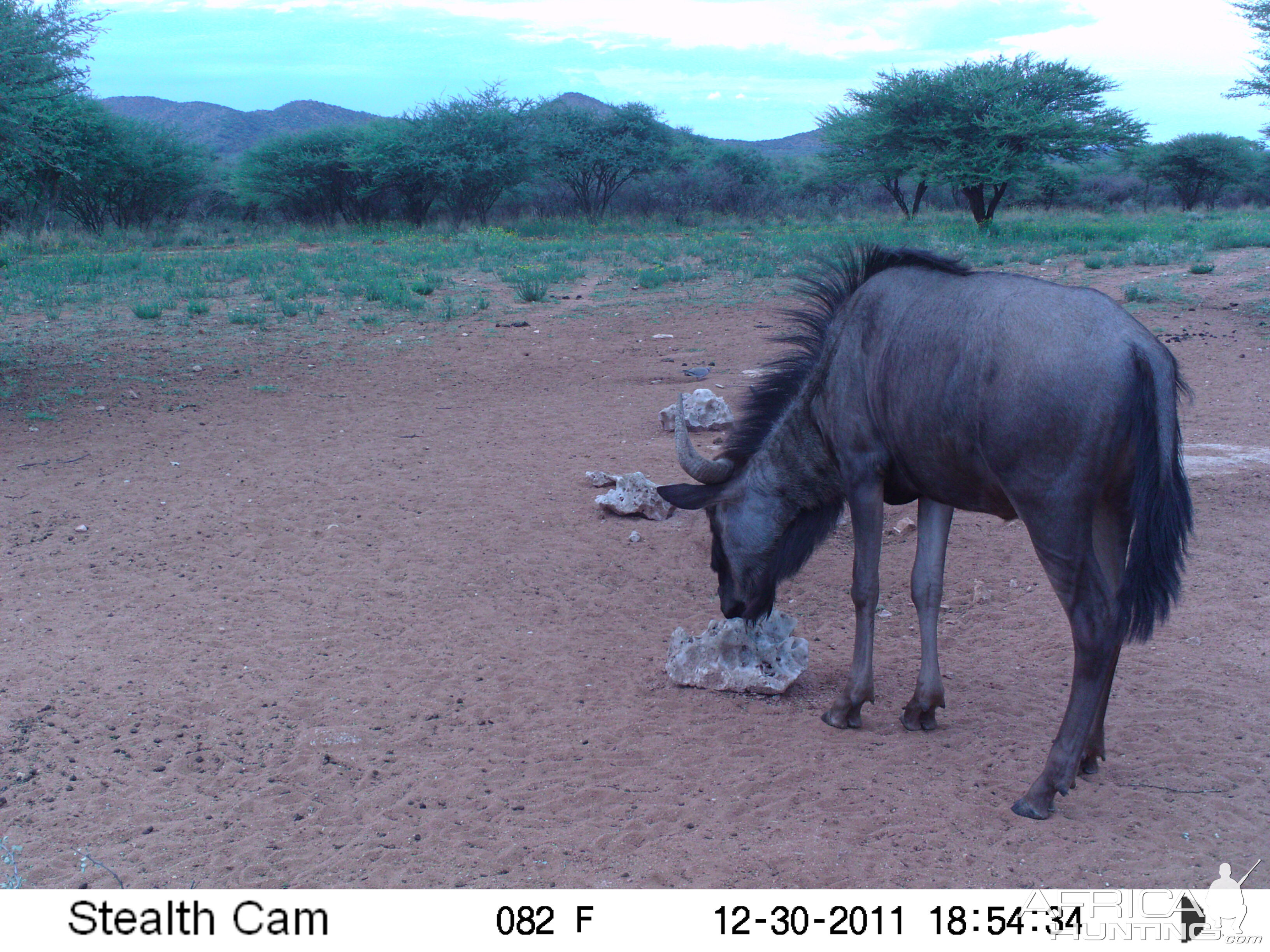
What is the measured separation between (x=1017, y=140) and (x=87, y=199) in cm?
3130

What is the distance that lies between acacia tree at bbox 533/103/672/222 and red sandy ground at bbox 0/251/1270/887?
29935mm

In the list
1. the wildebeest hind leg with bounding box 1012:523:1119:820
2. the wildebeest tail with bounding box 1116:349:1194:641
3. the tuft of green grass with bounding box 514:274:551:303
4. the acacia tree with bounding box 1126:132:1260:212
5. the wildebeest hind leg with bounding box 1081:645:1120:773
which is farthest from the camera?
the acacia tree with bounding box 1126:132:1260:212

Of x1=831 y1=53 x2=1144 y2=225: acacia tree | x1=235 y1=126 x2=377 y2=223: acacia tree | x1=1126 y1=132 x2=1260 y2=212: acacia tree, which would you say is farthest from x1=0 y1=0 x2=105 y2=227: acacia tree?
x1=1126 y1=132 x2=1260 y2=212: acacia tree

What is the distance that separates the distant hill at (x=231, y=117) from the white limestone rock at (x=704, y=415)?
90569 mm

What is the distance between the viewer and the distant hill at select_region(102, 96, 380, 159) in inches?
3617

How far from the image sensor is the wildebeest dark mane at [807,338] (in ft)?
13.5

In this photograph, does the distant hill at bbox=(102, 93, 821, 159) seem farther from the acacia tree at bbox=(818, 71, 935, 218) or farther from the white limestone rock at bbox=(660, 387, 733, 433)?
the white limestone rock at bbox=(660, 387, 733, 433)

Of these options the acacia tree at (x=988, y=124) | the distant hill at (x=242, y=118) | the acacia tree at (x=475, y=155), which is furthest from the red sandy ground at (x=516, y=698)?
the distant hill at (x=242, y=118)

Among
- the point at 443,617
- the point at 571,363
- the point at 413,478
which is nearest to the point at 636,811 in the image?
the point at 443,617

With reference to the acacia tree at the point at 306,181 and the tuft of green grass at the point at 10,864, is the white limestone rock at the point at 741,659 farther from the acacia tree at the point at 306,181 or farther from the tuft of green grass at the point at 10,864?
the acacia tree at the point at 306,181

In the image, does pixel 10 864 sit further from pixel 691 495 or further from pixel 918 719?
pixel 918 719

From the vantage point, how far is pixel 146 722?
13.7ft

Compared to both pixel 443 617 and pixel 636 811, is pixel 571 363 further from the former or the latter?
pixel 636 811

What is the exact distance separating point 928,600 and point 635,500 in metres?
2.92
